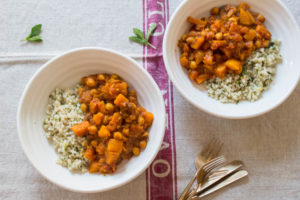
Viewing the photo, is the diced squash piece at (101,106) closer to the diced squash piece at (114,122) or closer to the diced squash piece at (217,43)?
the diced squash piece at (114,122)

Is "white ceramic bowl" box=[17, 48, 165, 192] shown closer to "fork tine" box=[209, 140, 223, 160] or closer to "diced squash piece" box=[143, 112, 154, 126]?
"diced squash piece" box=[143, 112, 154, 126]

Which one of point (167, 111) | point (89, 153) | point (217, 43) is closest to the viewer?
point (89, 153)

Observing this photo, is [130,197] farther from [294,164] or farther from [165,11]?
[165,11]

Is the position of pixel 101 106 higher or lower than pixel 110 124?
higher

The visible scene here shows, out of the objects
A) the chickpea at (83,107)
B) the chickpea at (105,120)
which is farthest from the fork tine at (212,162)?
the chickpea at (83,107)

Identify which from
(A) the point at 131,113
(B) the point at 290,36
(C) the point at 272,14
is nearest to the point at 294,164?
(B) the point at 290,36

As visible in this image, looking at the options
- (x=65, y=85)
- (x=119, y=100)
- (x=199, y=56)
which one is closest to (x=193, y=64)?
(x=199, y=56)

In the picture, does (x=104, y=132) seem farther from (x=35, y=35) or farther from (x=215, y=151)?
(x=35, y=35)
